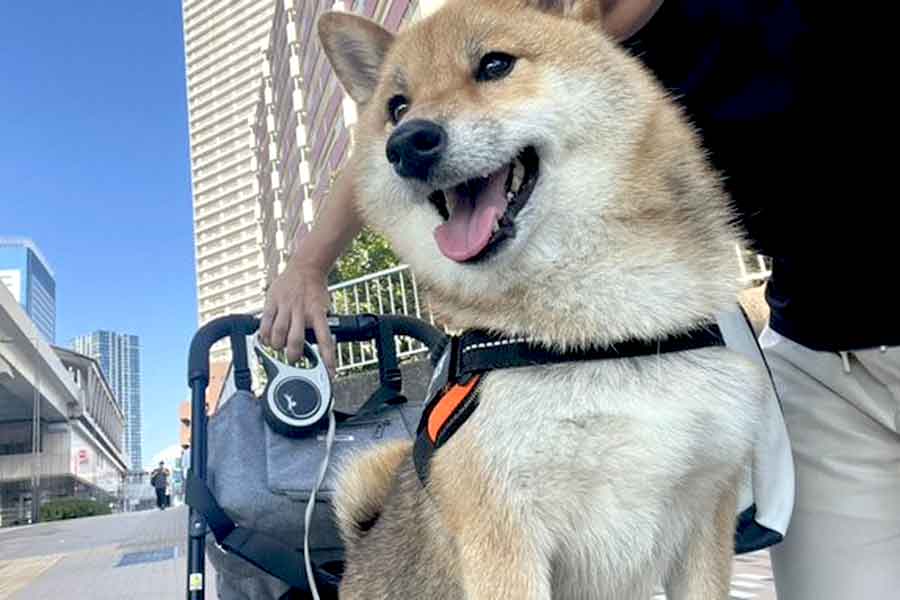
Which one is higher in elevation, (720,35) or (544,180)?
(720,35)

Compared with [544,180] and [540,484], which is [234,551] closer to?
[540,484]

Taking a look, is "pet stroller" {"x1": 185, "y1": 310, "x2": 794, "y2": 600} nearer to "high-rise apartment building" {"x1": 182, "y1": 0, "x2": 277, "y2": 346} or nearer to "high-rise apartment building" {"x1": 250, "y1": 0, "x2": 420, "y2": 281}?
"high-rise apartment building" {"x1": 250, "y1": 0, "x2": 420, "y2": 281}

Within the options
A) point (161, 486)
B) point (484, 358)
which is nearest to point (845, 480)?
point (484, 358)

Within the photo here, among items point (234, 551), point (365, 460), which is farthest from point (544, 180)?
point (234, 551)

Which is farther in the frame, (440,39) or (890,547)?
(440,39)

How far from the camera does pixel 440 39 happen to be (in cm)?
195

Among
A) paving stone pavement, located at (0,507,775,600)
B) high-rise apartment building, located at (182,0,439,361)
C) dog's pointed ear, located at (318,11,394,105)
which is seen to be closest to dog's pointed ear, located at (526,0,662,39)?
dog's pointed ear, located at (318,11,394,105)

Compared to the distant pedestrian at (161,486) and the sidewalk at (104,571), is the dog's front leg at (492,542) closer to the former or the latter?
the sidewalk at (104,571)

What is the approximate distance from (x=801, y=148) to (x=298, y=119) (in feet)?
177

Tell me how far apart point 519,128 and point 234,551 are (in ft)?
3.75

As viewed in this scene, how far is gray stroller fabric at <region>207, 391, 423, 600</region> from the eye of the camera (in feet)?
6.09

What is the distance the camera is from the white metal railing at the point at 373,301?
6.05m

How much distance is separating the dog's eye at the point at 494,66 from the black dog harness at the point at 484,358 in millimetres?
A: 649

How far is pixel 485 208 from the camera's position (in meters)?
1.62
